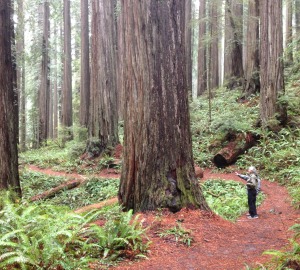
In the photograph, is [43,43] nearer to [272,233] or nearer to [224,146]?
[224,146]

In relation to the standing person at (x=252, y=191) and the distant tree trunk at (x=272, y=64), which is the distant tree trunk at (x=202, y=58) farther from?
the standing person at (x=252, y=191)

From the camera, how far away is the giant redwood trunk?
5926 millimetres

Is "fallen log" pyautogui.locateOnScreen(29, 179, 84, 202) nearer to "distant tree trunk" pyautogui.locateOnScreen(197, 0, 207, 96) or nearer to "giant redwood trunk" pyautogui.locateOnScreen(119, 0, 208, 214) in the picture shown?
"giant redwood trunk" pyautogui.locateOnScreen(119, 0, 208, 214)

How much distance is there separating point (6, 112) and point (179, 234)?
4.93m

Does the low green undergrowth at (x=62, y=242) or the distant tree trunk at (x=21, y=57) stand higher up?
the distant tree trunk at (x=21, y=57)

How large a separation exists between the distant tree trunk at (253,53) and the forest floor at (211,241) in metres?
11.8

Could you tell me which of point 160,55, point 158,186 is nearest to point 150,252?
point 158,186

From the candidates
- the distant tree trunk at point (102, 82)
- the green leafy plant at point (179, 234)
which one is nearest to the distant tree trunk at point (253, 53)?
the distant tree trunk at point (102, 82)

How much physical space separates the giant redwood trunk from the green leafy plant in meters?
0.56

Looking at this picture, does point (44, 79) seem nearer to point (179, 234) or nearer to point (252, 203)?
point (252, 203)

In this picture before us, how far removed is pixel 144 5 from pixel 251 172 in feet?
14.4

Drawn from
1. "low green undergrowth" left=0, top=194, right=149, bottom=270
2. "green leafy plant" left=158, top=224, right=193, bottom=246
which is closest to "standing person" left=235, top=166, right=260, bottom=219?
"green leafy plant" left=158, top=224, right=193, bottom=246

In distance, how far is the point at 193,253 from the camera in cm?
482

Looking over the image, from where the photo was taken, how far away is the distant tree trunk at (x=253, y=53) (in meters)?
17.8
